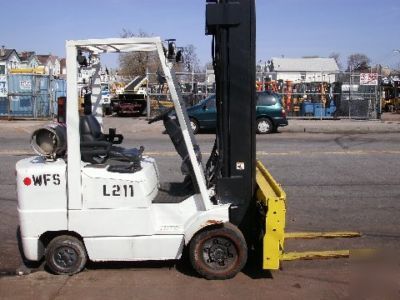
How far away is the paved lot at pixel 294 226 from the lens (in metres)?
5.04

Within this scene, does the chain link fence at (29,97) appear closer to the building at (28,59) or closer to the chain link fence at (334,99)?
the chain link fence at (334,99)

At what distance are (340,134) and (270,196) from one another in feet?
59.0

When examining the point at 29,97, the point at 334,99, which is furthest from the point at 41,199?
the point at 334,99

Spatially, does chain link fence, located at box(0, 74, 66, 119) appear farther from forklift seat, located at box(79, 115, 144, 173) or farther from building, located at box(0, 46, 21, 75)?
building, located at box(0, 46, 21, 75)

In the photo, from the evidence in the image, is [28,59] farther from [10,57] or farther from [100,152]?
[100,152]

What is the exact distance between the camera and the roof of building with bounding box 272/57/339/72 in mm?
85562

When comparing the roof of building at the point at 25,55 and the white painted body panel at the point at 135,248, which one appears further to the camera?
the roof of building at the point at 25,55

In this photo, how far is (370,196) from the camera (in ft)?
30.8

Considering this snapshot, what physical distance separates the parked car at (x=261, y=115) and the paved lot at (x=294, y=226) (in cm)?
404

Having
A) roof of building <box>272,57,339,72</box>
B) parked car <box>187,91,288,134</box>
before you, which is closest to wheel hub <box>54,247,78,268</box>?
parked car <box>187,91,288,134</box>

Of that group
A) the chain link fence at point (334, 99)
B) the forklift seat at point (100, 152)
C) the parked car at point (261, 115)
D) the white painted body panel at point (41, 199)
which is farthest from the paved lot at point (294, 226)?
the chain link fence at point (334, 99)

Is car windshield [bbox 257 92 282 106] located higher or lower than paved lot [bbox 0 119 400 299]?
higher

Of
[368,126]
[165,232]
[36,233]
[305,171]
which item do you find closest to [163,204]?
[165,232]

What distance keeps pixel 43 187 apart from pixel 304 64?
86771mm
